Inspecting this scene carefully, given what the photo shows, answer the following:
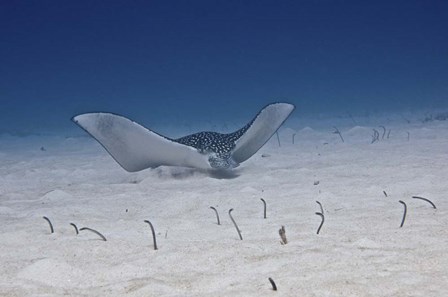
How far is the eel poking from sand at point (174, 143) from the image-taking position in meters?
5.30

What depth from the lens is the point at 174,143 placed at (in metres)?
5.50

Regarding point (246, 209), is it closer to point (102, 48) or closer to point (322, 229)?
point (322, 229)

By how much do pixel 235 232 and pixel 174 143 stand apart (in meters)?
2.30

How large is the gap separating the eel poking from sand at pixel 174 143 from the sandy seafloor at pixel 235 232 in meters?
0.30

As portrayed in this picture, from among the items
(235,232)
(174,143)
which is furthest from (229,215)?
(174,143)

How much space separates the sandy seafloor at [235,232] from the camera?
241cm

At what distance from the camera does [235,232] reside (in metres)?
3.46

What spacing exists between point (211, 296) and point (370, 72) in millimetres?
56307

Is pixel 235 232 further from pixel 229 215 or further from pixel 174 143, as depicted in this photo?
pixel 174 143

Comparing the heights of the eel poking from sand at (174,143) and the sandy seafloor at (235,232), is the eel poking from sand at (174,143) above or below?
above

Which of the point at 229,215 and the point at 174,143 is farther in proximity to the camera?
the point at 174,143

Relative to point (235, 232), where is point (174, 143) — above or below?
above

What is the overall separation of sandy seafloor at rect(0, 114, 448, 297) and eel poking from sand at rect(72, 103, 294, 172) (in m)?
0.30

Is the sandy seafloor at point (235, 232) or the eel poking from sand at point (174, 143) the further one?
the eel poking from sand at point (174, 143)
